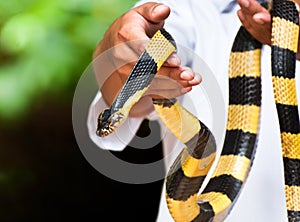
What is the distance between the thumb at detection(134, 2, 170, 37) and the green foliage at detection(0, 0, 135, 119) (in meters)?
1.28

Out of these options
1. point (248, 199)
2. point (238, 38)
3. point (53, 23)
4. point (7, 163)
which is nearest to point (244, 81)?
point (238, 38)

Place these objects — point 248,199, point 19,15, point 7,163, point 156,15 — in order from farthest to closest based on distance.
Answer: point 7,163, point 19,15, point 248,199, point 156,15

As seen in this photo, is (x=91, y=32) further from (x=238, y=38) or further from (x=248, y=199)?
(x=238, y=38)

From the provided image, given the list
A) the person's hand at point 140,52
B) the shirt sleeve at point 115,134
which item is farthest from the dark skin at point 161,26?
the shirt sleeve at point 115,134

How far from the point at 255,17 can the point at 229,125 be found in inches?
4.4

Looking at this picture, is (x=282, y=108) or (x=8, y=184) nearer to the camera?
(x=282, y=108)

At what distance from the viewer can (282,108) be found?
464 mm

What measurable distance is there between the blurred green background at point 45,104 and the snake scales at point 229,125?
51.0 inches

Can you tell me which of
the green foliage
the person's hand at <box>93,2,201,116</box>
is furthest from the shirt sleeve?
the green foliage

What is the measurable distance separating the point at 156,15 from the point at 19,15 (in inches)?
54.6

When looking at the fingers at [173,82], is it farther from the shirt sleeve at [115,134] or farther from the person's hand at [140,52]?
the shirt sleeve at [115,134]

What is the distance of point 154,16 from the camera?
0.45m

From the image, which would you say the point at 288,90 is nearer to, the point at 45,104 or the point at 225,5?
the point at 225,5

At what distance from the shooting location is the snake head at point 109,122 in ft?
1.45
